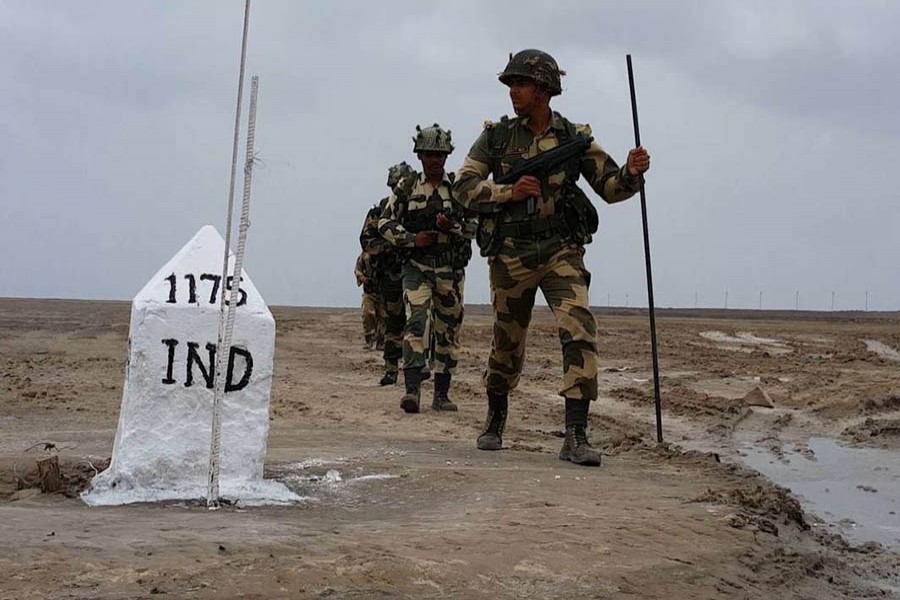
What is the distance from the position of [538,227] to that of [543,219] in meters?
0.05

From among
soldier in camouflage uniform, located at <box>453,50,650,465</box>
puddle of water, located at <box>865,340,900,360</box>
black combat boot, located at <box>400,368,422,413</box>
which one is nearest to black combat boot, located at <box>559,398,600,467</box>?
soldier in camouflage uniform, located at <box>453,50,650,465</box>

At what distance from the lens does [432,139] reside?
9.19m

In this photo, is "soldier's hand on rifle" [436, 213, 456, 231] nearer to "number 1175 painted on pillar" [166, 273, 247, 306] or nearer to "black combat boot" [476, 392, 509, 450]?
"black combat boot" [476, 392, 509, 450]

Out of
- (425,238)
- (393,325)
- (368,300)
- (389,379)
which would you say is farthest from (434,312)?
(368,300)

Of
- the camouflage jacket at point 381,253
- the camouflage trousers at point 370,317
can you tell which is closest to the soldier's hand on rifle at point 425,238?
the camouflage jacket at point 381,253

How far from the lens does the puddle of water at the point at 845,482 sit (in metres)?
5.21

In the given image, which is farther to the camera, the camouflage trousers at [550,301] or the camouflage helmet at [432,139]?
the camouflage helmet at [432,139]

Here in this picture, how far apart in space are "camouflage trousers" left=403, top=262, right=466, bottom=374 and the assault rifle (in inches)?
113

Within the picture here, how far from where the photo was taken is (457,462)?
621 centimetres

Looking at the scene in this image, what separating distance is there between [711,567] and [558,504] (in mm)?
936

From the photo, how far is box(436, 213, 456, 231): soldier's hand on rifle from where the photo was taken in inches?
356

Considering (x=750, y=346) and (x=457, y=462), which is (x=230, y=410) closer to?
(x=457, y=462)

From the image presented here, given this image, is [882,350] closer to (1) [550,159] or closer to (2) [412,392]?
(2) [412,392]

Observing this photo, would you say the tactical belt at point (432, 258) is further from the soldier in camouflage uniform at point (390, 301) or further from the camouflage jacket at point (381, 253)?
the soldier in camouflage uniform at point (390, 301)
